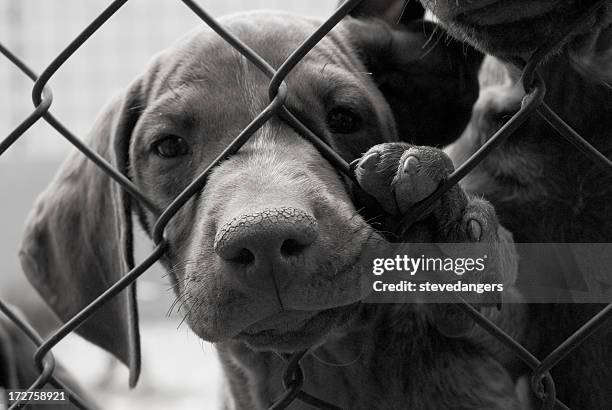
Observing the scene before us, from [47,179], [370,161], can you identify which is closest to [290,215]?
[370,161]

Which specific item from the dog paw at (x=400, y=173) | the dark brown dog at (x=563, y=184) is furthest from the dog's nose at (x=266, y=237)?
the dark brown dog at (x=563, y=184)

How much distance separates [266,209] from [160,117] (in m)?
0.87

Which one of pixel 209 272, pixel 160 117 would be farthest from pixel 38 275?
pixel 209 272

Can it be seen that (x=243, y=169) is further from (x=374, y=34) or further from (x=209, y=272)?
(x=374, y=34)

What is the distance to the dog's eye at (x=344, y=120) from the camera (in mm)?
2617

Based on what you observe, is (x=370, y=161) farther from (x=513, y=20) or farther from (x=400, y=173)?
(x=513, y=20)

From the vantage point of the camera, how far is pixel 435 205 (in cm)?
201

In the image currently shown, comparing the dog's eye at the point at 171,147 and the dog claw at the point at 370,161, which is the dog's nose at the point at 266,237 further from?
the dog's eye at the point at 171,147

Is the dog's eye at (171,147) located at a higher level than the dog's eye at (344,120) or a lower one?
higher

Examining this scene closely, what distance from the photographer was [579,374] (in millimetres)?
2600

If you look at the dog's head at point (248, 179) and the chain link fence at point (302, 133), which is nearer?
the chain link fence at point (302, 133)

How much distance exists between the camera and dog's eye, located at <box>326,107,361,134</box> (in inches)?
103

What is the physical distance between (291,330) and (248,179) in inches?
14.1

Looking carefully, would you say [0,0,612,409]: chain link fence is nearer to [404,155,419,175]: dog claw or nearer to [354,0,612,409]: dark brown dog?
[404,155,419,175]: dog claw
